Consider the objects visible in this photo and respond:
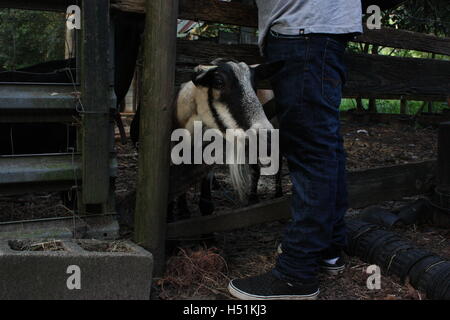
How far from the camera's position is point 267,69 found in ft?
10.5

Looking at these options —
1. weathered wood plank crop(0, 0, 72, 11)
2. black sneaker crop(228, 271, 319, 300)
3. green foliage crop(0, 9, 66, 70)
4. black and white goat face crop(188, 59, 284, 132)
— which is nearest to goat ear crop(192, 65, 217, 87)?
black and white goat face crop(188, 59, 284, 132)

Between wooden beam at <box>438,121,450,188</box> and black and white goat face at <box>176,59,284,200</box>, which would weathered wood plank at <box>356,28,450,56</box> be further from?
black and white goat face at <box>176,59,284,200</box>

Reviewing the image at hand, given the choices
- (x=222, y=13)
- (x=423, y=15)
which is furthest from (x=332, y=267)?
(x=423, y=15)

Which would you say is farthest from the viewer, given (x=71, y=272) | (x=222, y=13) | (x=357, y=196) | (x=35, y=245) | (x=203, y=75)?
(x=357, y=196)

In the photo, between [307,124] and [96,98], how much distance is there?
3.97 feet

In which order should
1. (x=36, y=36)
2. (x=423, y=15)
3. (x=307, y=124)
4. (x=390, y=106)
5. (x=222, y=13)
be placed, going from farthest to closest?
(x=390, y=106) < (x=423, y=15) < (x=36, y=36) < (x=222, y=13) < (x=307, y=124)

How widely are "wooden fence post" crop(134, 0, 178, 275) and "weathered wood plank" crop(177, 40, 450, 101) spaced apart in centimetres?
72

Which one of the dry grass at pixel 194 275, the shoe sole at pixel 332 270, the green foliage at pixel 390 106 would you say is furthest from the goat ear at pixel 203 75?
the green foliage at pixel 390 106

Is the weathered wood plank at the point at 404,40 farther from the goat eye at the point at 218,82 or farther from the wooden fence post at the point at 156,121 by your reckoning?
the wooden fence post at the point at 156,121

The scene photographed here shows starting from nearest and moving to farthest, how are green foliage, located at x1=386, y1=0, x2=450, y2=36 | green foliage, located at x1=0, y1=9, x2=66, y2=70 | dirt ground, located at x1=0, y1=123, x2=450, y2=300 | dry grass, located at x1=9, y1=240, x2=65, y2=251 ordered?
dry grass, located at x1=9, y1=240, x2=65, y2=251 < dirt ground, located at x1=0, y1=123, x2=450, y2=300 < green foliage, located at x1=0, y1=9, x2=66, y2=70 < green foliage, located at x1=386, y1=0, x2=450, y2=36

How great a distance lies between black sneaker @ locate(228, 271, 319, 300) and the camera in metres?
2.78

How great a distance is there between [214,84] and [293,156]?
0.92 m

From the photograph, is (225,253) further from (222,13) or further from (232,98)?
(222,13)
